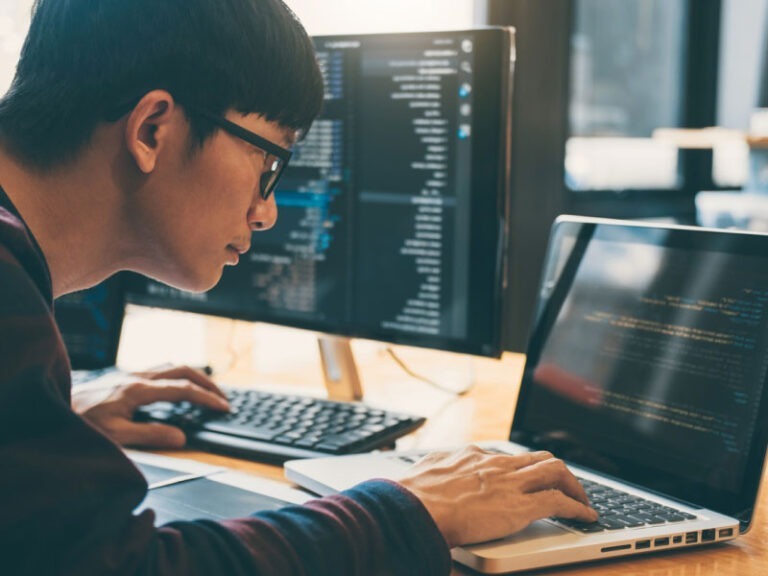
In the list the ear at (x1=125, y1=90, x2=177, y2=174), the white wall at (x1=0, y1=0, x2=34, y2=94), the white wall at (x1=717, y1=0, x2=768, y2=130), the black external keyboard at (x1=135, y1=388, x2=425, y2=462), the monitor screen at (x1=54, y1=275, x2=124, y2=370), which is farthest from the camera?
the white wall at (x1=717, y1=0, x2=768, y2=130)

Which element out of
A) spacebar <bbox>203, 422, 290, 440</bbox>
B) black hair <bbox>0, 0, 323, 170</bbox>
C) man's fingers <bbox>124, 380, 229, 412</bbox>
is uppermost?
black hair <bbox>0, 0, 323, 170</bbox>

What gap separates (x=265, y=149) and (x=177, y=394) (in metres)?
0.45

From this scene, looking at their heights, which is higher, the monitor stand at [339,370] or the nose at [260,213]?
the nose at [260,213]

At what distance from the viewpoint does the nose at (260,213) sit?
979 millimetres

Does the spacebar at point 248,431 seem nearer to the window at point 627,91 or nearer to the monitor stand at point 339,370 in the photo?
the monitor stand at point 339,370

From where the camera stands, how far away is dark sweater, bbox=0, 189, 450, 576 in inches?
25.3

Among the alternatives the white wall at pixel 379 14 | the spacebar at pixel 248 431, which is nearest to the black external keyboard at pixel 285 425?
the spacebar at pixel 248 431

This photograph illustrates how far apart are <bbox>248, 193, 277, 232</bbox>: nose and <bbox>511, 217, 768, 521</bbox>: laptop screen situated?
34cm

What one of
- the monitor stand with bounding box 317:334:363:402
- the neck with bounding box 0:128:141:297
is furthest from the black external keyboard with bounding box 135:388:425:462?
the neck with bounding box 0:128:141:297

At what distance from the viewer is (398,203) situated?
1.30 m

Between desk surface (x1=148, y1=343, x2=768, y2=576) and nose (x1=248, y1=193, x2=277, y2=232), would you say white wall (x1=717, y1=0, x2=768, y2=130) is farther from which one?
nose (x1=248, y1=193, x2=277, y2=232)

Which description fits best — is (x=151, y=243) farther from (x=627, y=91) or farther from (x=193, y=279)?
(x=627, y=91)

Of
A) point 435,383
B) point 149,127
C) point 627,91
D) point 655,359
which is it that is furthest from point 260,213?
point 627,91

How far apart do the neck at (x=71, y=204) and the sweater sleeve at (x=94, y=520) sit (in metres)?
0.16
